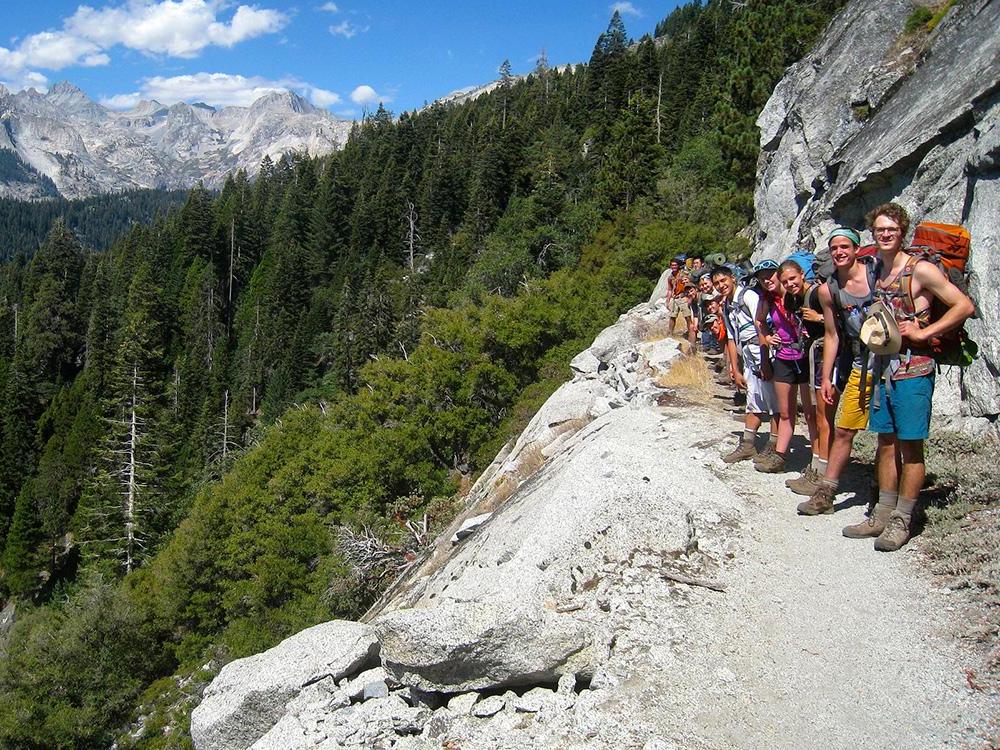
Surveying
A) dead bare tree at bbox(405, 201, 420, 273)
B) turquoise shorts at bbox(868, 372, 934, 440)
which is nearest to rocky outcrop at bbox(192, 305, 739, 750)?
turquoise shorts at bbox(868, 372, 934, 440)

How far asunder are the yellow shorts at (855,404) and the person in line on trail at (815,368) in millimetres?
378

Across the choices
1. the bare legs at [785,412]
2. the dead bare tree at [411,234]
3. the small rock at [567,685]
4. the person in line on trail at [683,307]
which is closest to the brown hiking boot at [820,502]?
the bare legs at [785,412]

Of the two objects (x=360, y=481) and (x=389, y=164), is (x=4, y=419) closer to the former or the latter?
(x=389, y=164)

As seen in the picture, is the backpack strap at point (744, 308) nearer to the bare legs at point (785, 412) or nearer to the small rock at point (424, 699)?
the bare legs at point (785, 412)

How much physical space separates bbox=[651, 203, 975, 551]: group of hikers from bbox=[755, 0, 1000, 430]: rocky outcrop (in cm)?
181

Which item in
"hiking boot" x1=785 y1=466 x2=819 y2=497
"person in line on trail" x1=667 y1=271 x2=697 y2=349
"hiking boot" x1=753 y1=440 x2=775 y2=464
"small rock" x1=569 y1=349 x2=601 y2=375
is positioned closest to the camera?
"hiking boot" x1=785 y1=466 x2=819 y2=497

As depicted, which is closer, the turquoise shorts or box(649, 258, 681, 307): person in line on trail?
the turquoise shorts

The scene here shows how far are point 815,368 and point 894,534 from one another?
65.5 inches

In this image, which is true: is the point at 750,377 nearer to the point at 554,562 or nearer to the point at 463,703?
the point at 554,562

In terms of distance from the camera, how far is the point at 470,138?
3403 inches

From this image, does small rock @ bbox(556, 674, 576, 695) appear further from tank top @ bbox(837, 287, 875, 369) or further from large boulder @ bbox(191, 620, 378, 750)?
tank top @ bbox(837, 287, 875, 369)

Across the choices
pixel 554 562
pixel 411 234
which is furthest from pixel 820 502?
pixel 411 234

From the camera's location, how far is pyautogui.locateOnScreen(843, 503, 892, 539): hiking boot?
5.16 meters

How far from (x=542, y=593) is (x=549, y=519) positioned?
983mm
